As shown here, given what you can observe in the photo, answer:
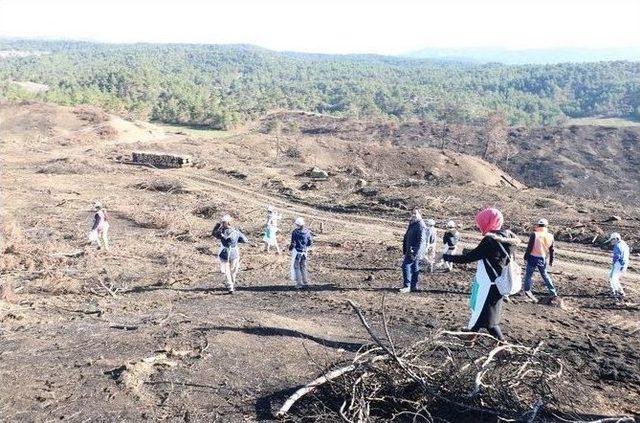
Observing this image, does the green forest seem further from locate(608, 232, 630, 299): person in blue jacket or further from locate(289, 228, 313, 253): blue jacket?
locate(608, 232, 630, 299): person in blue jacket

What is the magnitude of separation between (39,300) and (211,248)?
598 centimetres

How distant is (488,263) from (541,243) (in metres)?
5.14

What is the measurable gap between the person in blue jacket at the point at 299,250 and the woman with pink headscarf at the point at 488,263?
4798 mm

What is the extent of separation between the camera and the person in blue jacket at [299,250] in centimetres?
1119

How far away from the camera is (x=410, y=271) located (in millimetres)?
11406

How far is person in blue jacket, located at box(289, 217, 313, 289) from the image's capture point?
11188 mm

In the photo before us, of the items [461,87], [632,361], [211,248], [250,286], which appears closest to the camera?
[632,361]

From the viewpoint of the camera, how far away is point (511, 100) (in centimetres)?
14000

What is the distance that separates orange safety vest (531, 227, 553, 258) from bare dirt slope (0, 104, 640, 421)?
1174 millimetres

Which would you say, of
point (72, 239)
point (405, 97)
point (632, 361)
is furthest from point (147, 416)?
point (405, 97)

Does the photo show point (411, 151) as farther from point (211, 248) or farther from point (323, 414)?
point (323, 414)

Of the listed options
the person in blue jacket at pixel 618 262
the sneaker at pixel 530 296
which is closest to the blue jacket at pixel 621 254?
the person in blue jacket at pixel 618 262

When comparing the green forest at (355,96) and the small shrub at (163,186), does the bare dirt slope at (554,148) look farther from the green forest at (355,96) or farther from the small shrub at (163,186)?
the small shrub at (163,186)

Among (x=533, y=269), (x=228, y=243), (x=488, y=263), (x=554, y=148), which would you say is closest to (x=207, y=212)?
(x=228, y=243)
